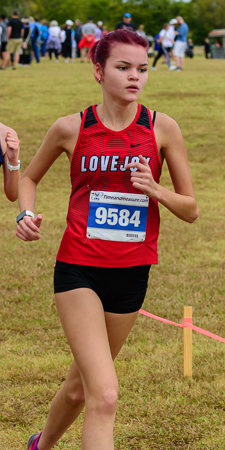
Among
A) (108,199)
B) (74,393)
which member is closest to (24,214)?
(108,199)

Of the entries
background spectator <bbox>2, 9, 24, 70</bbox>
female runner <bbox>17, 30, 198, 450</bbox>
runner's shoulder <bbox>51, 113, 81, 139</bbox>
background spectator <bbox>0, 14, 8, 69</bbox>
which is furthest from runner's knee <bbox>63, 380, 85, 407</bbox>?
background spectator <bbox>0, 14, 8, 69</bbox>

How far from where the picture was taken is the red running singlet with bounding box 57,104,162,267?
3.04m

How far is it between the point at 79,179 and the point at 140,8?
396ft

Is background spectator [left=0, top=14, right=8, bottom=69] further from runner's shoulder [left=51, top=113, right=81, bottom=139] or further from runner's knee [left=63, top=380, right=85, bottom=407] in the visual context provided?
runner's knee [left=63, top=380, right=85, bottom=407]

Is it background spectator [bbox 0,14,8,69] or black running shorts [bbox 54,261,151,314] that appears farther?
background spectator [bbox 0,14,8,69]

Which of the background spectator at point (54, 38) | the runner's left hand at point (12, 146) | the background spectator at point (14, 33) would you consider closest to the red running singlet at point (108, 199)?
the runner's left hand at point (12, 146)

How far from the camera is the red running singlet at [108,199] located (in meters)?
3.04

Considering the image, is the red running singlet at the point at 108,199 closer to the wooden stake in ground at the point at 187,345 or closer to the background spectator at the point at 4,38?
the wooden stake in ground at the point at 187,345

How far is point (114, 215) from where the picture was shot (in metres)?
3.09

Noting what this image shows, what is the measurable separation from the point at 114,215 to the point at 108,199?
87 millimetres

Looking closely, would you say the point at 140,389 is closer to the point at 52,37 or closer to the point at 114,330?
the point at 114,330

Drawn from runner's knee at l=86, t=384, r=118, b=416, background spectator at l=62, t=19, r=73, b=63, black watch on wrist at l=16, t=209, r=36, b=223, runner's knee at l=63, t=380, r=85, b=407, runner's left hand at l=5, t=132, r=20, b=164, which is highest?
runner's left hand at l=5, t=132, r=20, b=164

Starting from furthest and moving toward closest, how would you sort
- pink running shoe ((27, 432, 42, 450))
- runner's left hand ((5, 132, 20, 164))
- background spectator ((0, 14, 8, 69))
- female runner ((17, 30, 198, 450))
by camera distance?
background spectator ((0, 14, 8, 69))
runner's left hand ((5, 132, 20, 164))
pink running shoe ((27, 432, 42, 450))
female runner ((17, 30, 198, 450))

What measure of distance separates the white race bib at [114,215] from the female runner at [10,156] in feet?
3.08
